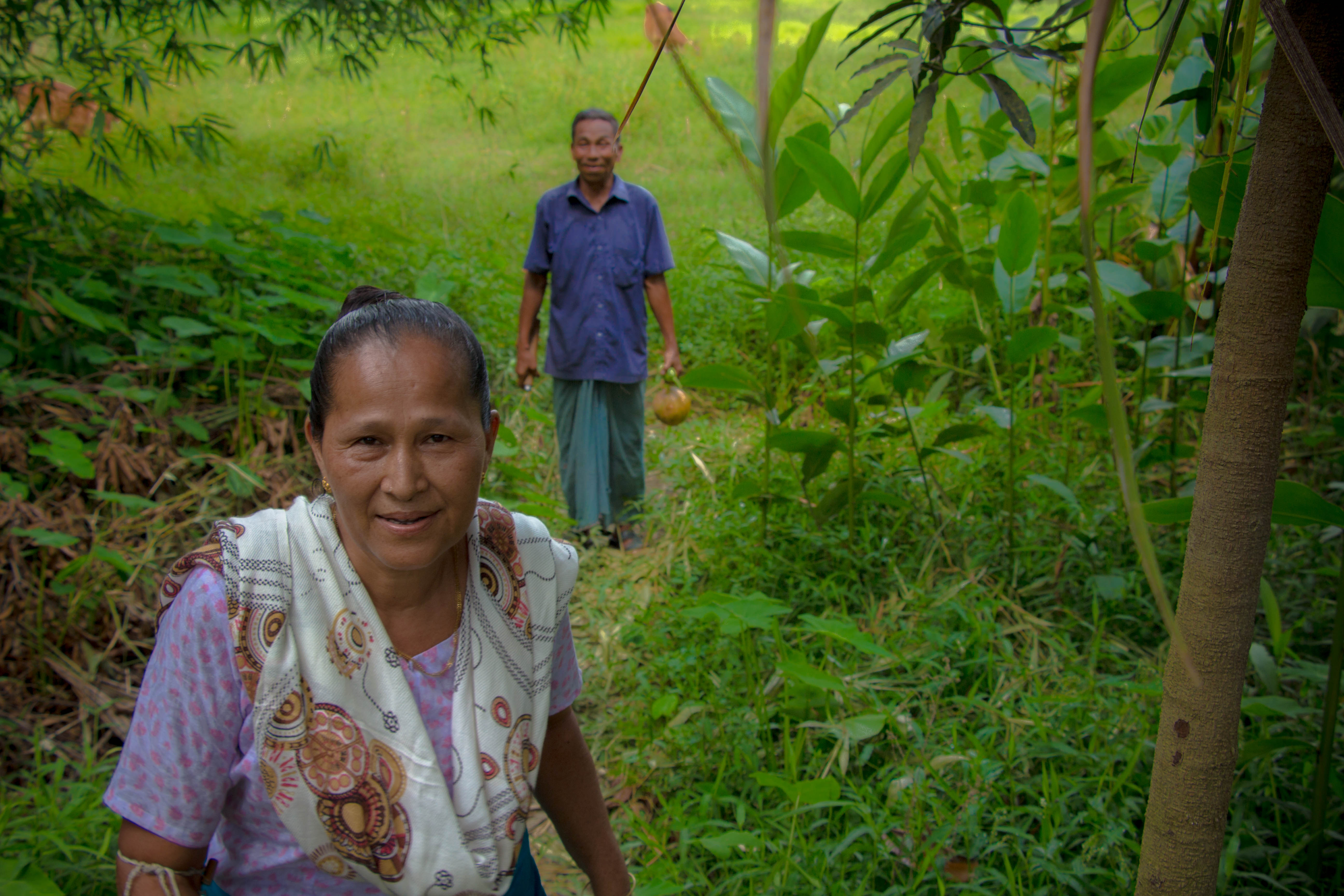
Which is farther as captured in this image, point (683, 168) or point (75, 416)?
point (683, 168)

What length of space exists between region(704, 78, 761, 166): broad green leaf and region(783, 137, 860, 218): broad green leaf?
0.09 meters

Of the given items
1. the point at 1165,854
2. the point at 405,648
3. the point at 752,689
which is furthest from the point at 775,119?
the point at 1165,854

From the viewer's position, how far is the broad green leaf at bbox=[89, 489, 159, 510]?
98.4 inches

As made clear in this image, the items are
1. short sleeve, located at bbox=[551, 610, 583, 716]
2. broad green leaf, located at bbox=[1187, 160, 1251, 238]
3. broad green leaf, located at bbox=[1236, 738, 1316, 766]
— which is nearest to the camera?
broad green leaf, located at bbox=[1187, 160, 1251, 238]

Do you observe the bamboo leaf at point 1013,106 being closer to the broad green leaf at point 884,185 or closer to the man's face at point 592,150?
the broad green leaf at point 884,185

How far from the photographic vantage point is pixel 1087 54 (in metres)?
0.32

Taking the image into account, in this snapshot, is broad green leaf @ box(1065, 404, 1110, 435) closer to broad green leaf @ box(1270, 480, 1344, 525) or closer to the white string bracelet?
broad green leaf @ box(1270, 480, 1344, 525)

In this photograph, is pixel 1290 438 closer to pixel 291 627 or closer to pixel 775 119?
pixel 775 119

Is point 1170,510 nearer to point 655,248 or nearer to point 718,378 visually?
point 718,378

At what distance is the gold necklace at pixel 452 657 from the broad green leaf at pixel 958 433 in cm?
158

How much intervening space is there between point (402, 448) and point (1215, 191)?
801 millimetres

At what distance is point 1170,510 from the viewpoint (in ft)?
3.17

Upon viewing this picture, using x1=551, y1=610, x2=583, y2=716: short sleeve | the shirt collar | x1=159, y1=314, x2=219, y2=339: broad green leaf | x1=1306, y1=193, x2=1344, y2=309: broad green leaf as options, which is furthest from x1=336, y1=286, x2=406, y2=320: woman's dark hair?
x1=159, y1=314, x2=219, y2=339: broad green leaf

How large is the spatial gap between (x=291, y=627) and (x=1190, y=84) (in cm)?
211
